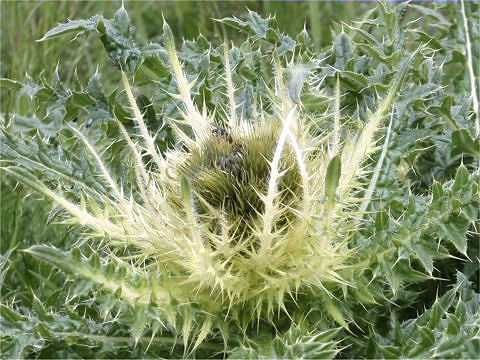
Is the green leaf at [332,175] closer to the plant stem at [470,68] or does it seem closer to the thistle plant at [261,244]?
the thistle plant at [261,244]

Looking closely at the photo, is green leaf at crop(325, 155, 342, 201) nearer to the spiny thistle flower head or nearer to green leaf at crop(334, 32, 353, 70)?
the spiny thistle flower head

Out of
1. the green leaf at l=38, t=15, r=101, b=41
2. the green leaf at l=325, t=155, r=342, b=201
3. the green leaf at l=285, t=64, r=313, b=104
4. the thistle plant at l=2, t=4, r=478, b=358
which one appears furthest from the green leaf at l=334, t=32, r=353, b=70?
the green leaf at l=325, t=155, r=342, b=201

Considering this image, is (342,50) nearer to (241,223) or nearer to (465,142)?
(465,142)

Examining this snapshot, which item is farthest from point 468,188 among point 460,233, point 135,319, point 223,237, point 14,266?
point 14,266

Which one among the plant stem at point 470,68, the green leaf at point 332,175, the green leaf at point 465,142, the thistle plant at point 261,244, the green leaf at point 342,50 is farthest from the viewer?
the green leaf at point 342,50

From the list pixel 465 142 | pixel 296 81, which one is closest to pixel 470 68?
→ pixel 465 142

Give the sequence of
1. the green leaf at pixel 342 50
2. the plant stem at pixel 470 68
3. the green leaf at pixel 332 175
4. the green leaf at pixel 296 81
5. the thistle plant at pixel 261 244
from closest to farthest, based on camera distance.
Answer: the green leaf at pixel 332 175 → the thistle plant at pixel 261 244 → the green leaf at pixel 296 81 → the plant stem at pixel 470 68 → the green leaf at pixel 342 50

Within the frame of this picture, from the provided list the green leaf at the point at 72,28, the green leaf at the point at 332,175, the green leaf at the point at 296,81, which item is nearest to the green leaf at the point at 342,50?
the green leaf at the point at 296,81

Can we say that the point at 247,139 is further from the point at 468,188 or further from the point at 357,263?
the point at 468,188
